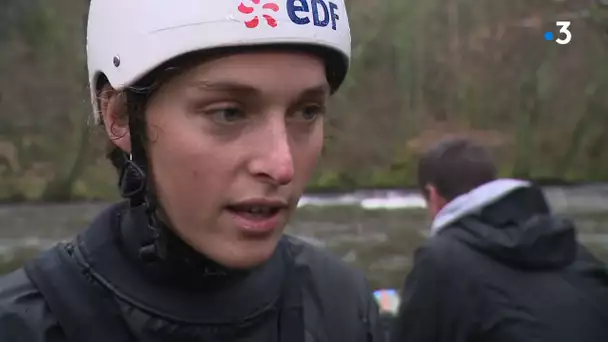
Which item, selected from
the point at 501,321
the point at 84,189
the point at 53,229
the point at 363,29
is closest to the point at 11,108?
the point at 84,189

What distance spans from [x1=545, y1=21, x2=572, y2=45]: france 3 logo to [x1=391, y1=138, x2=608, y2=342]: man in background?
1239cm

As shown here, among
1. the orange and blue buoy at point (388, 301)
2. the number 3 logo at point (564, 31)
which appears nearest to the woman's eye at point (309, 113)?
the orange and blue buoy at point (388, 301)

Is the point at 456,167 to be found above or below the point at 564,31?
above

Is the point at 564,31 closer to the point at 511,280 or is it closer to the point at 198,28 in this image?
the point at 511,280

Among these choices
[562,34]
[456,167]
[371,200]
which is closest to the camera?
[456,167]

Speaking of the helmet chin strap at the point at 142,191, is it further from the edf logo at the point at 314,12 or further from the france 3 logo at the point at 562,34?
the france 3 logo at the point at 562,34

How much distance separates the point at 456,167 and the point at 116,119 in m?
2.04

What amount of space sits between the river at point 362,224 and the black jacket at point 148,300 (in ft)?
20.9

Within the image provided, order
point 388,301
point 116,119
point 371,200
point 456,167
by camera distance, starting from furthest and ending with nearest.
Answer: point 371,200 < point 388,301 < point 456,167 < point 116,119

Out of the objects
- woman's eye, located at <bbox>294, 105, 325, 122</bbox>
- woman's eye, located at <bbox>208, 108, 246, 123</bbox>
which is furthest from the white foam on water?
woman's eye, located at <bbox>208, 108, 246, 123</bbox>

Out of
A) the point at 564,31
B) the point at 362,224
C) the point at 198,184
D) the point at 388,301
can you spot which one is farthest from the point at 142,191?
the point at 564,31

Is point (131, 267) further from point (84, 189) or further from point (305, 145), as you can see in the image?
point (84, 189)

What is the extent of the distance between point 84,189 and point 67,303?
13360 millimetres

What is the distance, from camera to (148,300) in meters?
1.63
